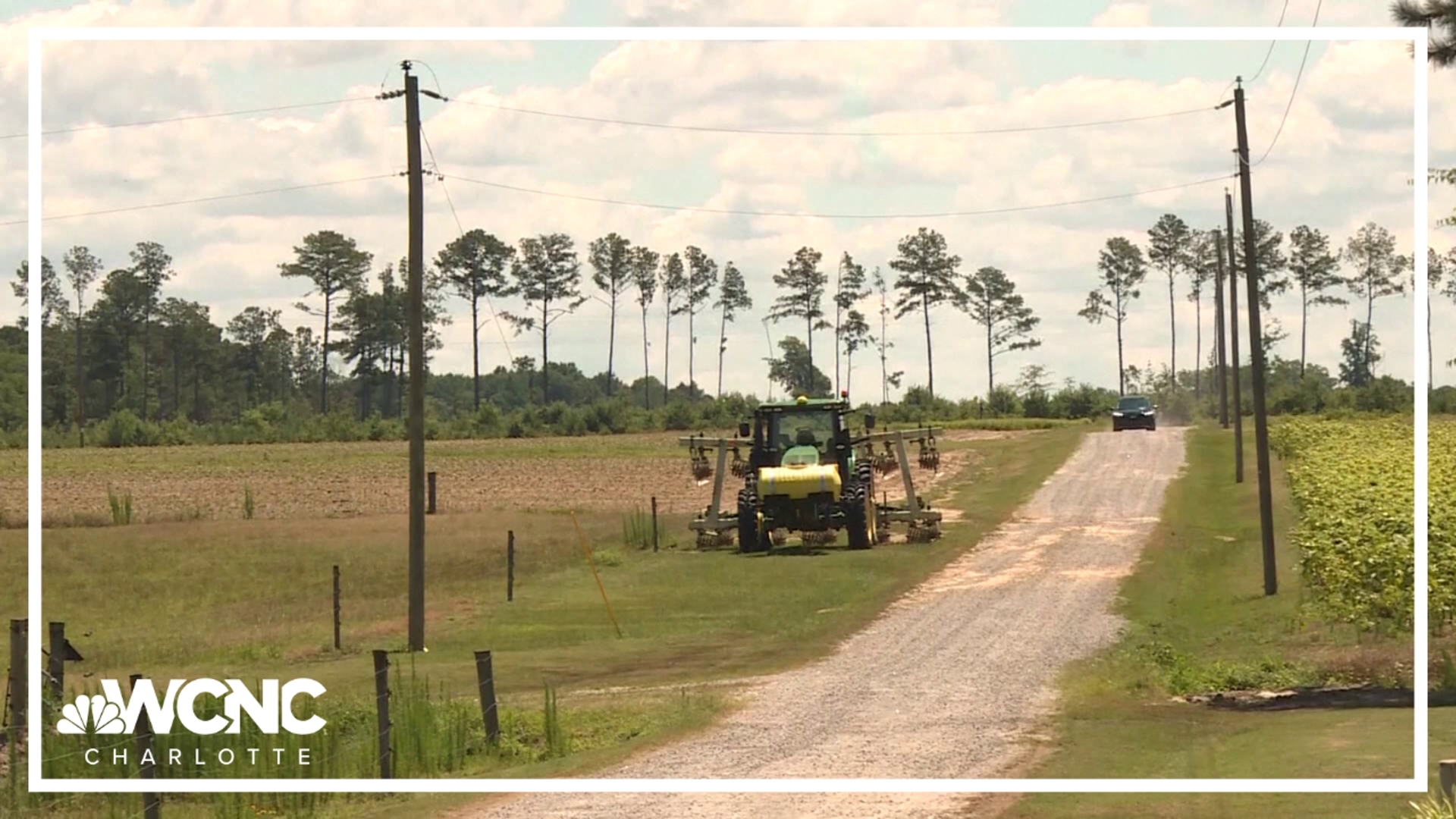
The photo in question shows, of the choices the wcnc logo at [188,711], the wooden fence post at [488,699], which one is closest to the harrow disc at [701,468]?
the wcnc logo at [188,711]

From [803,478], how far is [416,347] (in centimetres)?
1299

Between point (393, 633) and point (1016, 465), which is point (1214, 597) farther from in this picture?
point (1016, 465)

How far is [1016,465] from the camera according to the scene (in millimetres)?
70375

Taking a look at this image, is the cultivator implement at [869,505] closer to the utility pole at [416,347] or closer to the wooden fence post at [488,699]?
the utility pole at [416,347]

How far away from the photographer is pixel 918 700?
23.1 metres

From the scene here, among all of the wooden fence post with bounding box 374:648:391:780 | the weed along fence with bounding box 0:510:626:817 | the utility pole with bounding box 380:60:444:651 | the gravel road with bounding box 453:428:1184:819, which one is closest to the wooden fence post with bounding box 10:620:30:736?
the weed along fence with bounding box 0:510:626:817

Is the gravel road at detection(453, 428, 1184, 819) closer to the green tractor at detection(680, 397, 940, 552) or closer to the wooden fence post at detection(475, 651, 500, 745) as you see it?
the wooden fence post at detection(475, 651, 500, 745)

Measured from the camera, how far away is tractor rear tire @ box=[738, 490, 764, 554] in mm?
42719

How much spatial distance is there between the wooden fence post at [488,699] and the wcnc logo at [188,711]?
1.87 m

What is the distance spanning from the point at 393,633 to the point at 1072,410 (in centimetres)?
8299

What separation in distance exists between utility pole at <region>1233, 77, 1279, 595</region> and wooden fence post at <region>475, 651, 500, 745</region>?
57.8 feet

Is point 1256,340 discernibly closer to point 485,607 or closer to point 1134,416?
point 485,607

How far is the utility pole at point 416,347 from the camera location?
3059 cm

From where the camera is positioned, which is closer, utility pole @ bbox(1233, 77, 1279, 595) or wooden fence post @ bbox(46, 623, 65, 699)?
wooden fence post @ bbox(46, 623, 65, 699)
